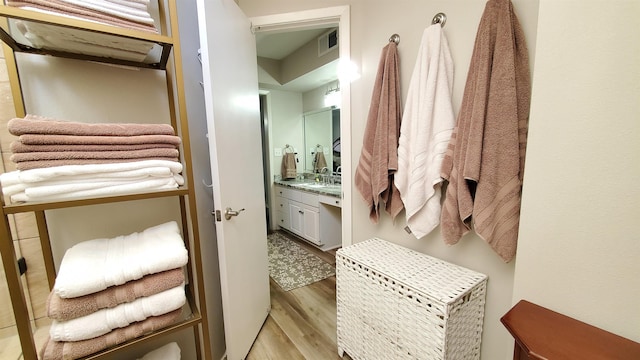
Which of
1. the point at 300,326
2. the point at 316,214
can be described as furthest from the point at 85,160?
the point at 316,214

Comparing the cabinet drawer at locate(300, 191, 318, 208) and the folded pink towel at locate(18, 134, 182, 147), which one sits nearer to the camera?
the folded pink towel at locate(18, 134, 182, 147)

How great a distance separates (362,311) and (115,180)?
1206 millimetres

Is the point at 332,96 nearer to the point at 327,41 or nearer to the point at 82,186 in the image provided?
the point at 327,41

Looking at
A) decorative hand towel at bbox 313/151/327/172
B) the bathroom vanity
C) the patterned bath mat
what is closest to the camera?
the patterned bath mat

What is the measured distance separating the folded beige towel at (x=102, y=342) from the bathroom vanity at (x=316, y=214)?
1.91 metres

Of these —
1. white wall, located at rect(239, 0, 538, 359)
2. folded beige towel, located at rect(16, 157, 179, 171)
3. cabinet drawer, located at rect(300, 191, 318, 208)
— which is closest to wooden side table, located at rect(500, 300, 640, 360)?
white wall, located at rect(239, 0, 538, 359)

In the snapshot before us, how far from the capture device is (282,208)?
356 centimetres

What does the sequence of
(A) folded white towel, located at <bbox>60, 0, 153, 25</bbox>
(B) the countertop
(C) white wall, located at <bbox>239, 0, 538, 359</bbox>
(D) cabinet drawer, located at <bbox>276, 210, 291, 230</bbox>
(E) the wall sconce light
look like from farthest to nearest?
(D) cabinet drawer, located at <bbox>276, 210, 291, 230</bbox>
(E) the wall sconce light
(B) the countertop
(C) white wall, located at <bbox>239, 0, 538, 359</bbox>
(A) folded white towel, located at <bbox>60, 0, 153, 25</bbox>

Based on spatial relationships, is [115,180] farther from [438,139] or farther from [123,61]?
[438,139]

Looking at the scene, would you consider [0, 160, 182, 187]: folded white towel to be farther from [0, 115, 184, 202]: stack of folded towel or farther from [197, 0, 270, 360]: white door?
[197, 0, 270, 360]: white door


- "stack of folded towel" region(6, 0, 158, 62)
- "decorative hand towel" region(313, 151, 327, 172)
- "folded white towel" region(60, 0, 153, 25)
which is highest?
"folded white towel" region(60, 0, 153, 25)

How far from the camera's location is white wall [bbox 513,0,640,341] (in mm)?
524

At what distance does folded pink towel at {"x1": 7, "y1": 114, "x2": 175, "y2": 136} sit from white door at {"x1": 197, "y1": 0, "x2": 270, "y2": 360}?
322 millimetres

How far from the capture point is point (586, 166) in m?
0.58
